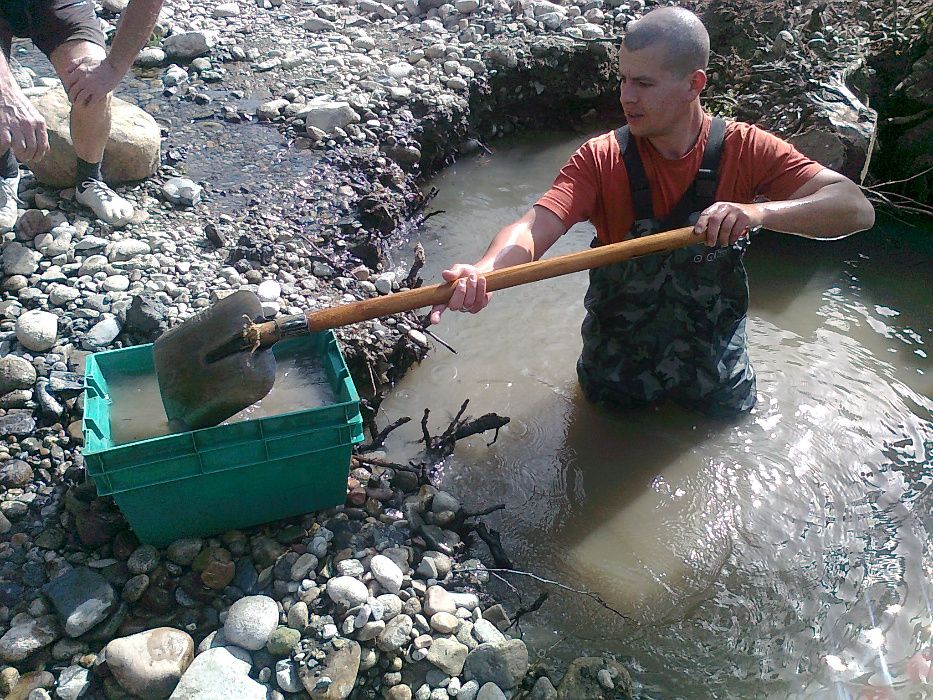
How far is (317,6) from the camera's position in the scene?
6898 mm

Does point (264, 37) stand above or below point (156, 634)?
above

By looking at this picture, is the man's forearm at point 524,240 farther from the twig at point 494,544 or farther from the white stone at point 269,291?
the white stone at point 269,291

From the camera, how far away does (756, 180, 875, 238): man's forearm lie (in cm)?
293

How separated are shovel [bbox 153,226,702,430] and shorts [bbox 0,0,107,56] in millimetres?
2166

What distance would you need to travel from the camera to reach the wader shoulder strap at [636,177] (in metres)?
3.15

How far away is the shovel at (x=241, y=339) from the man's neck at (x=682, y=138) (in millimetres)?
559

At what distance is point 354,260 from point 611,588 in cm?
233

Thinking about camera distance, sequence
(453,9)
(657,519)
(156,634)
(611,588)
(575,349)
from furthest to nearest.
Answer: (453,9) < (575,349) < (657,519) < (611,588) < (156,634)

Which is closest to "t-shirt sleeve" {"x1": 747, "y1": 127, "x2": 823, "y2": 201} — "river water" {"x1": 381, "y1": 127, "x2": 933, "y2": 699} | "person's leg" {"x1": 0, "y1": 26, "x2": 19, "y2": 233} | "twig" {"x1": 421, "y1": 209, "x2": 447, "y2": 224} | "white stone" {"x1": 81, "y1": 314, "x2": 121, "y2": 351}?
"river water" {"x1": 381, "y1": 127, "x2": 933, "y2": 699}

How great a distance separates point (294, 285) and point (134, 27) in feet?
4.61

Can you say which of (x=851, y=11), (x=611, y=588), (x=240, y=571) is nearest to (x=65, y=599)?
(x=240, y=571)

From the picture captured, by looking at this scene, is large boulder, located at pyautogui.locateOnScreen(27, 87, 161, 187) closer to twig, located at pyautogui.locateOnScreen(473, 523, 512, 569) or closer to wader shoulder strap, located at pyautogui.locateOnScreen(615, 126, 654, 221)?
wader shoulder strap, located at pyautogui.locateOnScreen(615, 126, 654, 221)

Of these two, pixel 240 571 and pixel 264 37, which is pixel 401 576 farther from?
pixel 264 37

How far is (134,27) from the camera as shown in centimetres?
374
